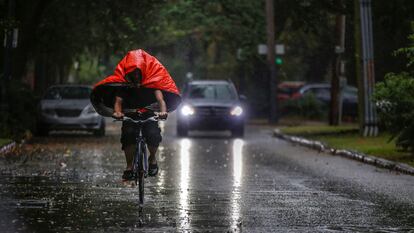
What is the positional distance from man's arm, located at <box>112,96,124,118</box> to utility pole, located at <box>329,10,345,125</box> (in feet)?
88.6

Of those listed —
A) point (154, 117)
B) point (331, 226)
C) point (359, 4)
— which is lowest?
point (331, 226)

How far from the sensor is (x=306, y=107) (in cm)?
5375

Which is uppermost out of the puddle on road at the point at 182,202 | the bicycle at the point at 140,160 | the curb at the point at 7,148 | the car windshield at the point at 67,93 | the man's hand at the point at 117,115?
the car windshield at the point at 67,93

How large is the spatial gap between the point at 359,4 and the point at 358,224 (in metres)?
19.6

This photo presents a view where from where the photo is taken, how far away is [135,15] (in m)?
39.6

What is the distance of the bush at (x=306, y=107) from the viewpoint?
53.3 meters

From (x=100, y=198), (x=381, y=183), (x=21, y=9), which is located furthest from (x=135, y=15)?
(x=100, y=198)

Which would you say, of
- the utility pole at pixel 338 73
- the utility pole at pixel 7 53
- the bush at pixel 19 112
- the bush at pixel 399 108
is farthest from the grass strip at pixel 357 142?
the utility pole at pixel 7 53

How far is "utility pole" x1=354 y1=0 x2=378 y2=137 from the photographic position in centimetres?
3084

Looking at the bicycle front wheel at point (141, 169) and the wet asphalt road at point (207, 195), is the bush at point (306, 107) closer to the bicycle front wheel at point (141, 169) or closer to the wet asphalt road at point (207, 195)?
the wet asphalt road at point (207, 195)

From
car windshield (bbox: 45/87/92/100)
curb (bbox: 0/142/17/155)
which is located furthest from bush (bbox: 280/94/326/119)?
curb (bbox: 0/142/17/155)

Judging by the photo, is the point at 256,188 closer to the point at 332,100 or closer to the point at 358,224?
the point at 358,224

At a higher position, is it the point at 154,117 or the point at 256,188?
the point at 154,117

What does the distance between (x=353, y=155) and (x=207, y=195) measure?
394 inches
